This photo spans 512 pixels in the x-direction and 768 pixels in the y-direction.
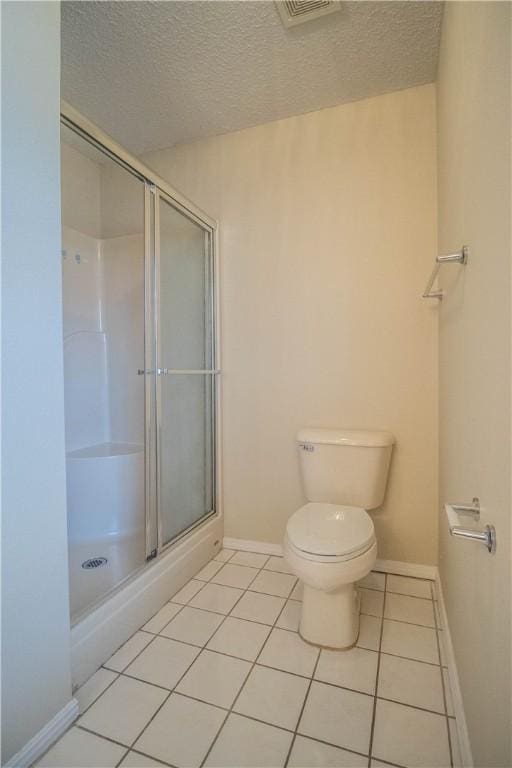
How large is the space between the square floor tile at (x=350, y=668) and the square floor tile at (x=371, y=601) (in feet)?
0.80

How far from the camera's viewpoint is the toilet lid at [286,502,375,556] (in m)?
1.33

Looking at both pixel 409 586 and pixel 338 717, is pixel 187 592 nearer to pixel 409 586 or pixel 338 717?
pixel 338 717

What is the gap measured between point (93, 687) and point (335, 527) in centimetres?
100

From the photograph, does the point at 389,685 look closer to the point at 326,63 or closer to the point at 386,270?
the point at 386,270

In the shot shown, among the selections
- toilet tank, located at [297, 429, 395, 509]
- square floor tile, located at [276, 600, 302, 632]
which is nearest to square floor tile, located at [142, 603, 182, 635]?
square floor tile, located at [276, 600, 302, 632]

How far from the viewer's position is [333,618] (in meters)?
1.38

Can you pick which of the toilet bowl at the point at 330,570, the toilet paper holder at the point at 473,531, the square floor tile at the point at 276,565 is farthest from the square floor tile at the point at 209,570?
the toilet paper holder at the point at 473,531

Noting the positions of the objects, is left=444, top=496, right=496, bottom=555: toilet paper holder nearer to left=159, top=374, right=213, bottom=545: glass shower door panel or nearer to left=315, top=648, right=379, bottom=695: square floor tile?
left=315, top=648, right=379, bottom=695: square floor tile

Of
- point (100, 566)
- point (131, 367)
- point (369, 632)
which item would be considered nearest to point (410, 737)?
point (369, 632)

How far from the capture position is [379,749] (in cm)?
100

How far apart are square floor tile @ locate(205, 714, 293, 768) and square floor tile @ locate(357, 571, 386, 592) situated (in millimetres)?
871

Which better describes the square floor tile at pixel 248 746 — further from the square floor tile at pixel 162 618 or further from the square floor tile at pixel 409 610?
the square floor tile at pixel 409 610

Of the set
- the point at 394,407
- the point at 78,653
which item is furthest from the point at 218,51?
the point at 78,653

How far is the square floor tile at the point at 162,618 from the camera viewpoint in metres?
1.49
